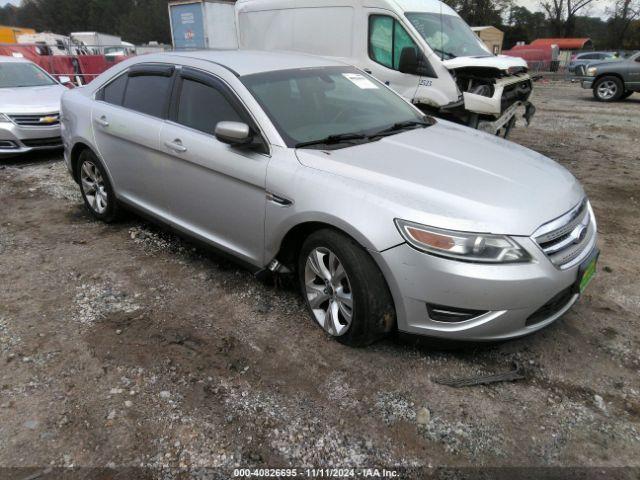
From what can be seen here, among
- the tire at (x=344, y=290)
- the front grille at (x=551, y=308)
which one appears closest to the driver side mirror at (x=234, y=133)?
the tire at (x=344, y=290)

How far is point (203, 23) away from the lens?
521 inches

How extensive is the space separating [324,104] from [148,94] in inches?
61.6

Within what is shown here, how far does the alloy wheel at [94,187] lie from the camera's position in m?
4.82

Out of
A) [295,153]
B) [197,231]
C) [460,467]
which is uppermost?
[295,153]

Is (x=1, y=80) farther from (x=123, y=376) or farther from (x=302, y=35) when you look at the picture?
(x=123, y=376)

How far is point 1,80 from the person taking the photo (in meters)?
8.37

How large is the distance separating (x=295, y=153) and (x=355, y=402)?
1.49 m

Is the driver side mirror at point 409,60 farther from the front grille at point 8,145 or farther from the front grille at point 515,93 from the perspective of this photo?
the front grille at point 8,145

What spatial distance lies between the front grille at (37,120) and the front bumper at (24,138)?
5 centimetres

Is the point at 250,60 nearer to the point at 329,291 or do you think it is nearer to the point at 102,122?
the point at 102,122

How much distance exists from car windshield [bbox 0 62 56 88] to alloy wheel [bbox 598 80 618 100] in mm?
14964

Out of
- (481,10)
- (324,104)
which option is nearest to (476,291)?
(324,104)

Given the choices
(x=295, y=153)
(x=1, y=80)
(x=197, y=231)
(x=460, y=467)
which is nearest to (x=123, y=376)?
(x=197, y=231)

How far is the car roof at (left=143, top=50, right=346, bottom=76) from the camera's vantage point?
3643mm
